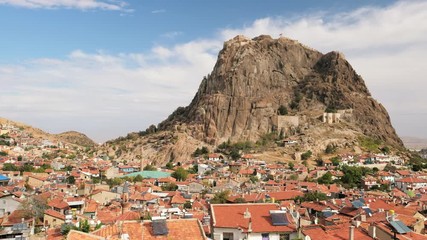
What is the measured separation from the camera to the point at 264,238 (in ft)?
72.6

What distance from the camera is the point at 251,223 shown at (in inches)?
880

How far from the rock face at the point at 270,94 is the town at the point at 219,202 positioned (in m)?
18.5

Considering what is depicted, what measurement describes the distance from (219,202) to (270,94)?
11000 cm

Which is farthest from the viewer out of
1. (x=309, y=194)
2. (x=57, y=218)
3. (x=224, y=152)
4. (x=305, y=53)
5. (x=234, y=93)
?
(x=305, y=53)

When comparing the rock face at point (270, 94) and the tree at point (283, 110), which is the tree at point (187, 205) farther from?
the tree at point (283, 110)

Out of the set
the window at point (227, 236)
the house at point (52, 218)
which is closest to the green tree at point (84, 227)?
the window at point (227, 236)

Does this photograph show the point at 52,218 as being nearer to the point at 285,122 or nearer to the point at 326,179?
the point at 326,179

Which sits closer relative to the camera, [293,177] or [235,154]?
[293,177]

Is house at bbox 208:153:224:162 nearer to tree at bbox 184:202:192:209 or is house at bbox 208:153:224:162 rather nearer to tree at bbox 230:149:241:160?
tree at bbox 230:149:241:160

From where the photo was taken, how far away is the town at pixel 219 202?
22.2 meters

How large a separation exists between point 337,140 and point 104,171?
69897 millimetres

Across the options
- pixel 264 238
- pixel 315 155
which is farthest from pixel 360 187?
pixel 264 238

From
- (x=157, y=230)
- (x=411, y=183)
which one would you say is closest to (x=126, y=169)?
(x=411, y=183)

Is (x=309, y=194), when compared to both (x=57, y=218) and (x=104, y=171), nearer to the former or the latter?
(x=57, y=218)
